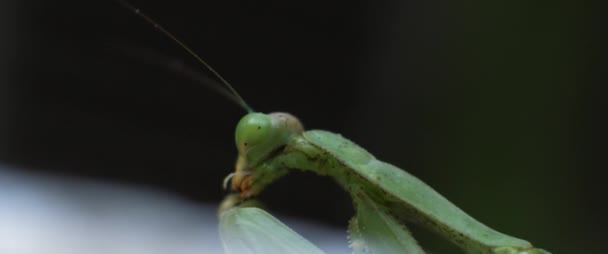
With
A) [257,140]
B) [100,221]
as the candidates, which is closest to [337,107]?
[100,221]

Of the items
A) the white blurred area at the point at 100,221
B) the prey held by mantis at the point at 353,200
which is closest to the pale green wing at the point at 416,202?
the prey held by mantis at the point at 353,200

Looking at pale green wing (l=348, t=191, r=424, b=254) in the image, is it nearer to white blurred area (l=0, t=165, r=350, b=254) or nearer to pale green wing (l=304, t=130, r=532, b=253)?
pale green wing (l=304, t=130, r=532, b=253)

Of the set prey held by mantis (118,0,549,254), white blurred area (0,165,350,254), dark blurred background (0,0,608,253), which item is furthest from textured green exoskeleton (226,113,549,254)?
dark blurred background (0,0,608,253)

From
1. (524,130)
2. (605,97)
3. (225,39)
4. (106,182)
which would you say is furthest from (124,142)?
(605,97)

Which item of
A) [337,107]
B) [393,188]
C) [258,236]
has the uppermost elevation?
[337,107]

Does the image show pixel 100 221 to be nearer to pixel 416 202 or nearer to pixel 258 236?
pixel 258 236

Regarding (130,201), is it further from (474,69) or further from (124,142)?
(474,69)

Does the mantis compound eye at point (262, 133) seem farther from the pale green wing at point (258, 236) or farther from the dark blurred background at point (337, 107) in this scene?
the dark blurred background at point (337, 107)
